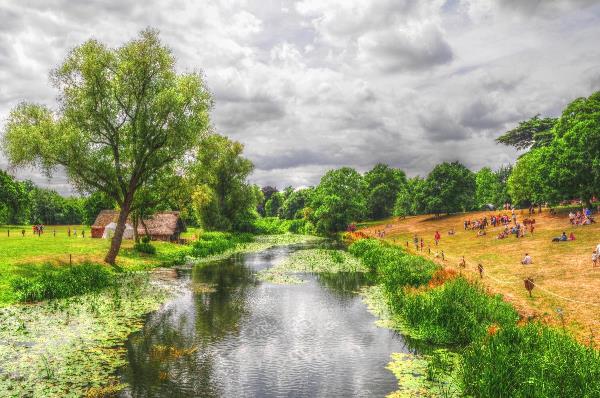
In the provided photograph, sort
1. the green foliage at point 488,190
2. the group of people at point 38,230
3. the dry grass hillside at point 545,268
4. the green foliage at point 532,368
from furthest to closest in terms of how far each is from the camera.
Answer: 1. the green foliage at point 488,190
2. the group of people at point 38,230
3. the dry grass hillside at point 545,268
4. the green foliage at point 532,368

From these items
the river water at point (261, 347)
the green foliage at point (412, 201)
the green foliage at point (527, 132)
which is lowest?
the river water at point (261, 347)

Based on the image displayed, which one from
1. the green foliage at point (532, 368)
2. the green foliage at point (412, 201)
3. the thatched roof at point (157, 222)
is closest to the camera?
the green foliage at point (532, 368)

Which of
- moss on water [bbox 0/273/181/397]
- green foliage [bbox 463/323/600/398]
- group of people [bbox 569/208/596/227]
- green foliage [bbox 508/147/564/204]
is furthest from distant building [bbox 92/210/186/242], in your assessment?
group of people [bbox 569/208/596/227]

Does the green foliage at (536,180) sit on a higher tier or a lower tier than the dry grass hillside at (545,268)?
higher

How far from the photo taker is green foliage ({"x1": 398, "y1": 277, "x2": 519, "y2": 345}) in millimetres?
19391

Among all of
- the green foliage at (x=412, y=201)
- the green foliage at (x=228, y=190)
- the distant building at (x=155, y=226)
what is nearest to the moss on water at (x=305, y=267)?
the distant building at (x=155, y=226)

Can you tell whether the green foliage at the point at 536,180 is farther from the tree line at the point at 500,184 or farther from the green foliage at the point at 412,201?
the green foliage at the point at 412,201

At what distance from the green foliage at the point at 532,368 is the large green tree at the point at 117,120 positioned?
30743 mm

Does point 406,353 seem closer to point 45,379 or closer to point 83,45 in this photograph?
point 45,379

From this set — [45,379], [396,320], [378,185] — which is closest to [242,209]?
[378,185]

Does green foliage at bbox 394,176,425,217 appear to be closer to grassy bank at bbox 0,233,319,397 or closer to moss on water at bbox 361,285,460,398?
grassy bank at bbox 0,233,319,397

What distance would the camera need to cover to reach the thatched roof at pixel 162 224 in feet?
220

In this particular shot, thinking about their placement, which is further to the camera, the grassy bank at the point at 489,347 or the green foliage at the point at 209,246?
the green foliage at the point at 209,246

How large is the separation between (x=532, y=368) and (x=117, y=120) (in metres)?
36.9
